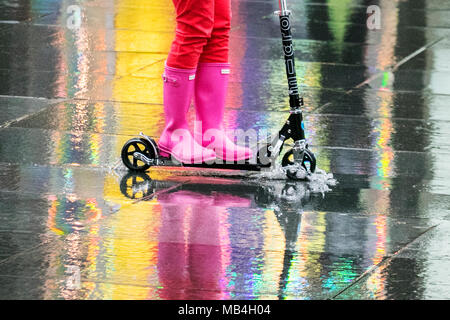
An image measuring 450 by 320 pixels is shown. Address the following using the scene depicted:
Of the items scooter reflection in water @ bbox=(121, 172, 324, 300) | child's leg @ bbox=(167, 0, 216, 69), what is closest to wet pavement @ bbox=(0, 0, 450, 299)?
scooter reflection in water @ bbox=(121, 172, 324, 300)

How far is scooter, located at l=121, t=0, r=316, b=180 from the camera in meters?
6.49

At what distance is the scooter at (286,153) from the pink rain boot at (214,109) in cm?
8

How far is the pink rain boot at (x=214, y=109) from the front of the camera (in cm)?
659

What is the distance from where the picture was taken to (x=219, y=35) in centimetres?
661

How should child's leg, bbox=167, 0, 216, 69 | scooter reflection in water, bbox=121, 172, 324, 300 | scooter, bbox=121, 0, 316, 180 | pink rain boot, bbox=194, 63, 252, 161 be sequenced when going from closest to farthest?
scooter reflection in water, bbox=121, 172, 324, 300, child's leg, bbox=167, 0, 216, 69, scooter, bbox=121, 0, 316, 180, pink rain boot, bbox=194, 63, 252, 161

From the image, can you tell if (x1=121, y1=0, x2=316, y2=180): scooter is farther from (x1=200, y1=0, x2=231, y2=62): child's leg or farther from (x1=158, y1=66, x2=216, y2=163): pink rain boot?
(x1=200, y1=0, x2=231, y2=62): child's leg

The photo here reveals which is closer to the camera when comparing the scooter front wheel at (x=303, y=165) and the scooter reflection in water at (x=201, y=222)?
the scooter reflection in water at (x=201, y=222)

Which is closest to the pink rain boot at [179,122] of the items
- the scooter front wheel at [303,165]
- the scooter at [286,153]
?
the scooter at [286,153]

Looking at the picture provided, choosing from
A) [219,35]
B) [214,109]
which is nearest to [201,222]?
[214,109]

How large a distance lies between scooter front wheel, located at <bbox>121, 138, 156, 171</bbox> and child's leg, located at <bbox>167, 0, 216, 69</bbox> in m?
0.52

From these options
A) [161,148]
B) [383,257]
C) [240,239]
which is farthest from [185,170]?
[383,257]

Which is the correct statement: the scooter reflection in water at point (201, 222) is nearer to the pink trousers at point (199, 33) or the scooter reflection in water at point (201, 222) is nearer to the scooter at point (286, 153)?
the scooter at point (286, 153)

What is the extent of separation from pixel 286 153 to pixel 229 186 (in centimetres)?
45
